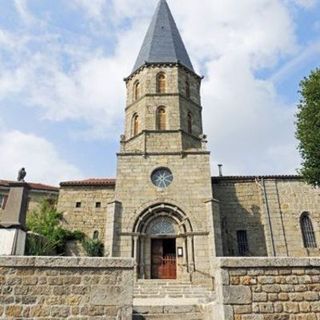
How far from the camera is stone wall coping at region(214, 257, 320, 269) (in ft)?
20.1

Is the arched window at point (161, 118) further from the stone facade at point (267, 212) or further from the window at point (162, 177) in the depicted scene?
the stone facade at point (267, 212)

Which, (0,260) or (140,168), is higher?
(140,168)

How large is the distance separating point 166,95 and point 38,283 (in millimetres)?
16129

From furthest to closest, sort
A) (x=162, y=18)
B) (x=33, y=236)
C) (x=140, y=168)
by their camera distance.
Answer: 1. (x=162, y=18)
2. (x=140, y=168)
3. (x=33, y=236)

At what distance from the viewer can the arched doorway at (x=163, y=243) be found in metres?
15.7

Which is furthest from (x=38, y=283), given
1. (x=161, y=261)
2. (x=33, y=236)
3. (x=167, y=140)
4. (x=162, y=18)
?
(x=162, y=18)

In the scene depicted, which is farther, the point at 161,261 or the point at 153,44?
the point at 153,44

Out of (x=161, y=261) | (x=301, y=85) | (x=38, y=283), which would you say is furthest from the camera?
(x=161, y=261)

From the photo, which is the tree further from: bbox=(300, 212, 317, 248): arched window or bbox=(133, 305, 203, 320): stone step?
bbox=(133, 305, 203, 320): stone step

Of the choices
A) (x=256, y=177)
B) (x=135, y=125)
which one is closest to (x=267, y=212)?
(x=256, y=177)

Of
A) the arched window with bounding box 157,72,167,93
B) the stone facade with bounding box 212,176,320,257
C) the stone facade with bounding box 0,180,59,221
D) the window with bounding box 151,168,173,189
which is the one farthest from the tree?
the stone facade with bounding box 0,180,59,221

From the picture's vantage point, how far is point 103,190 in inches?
805

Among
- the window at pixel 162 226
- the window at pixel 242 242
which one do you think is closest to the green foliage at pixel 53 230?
the window at pixel 162 226

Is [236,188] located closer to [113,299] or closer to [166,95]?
[166,95]
